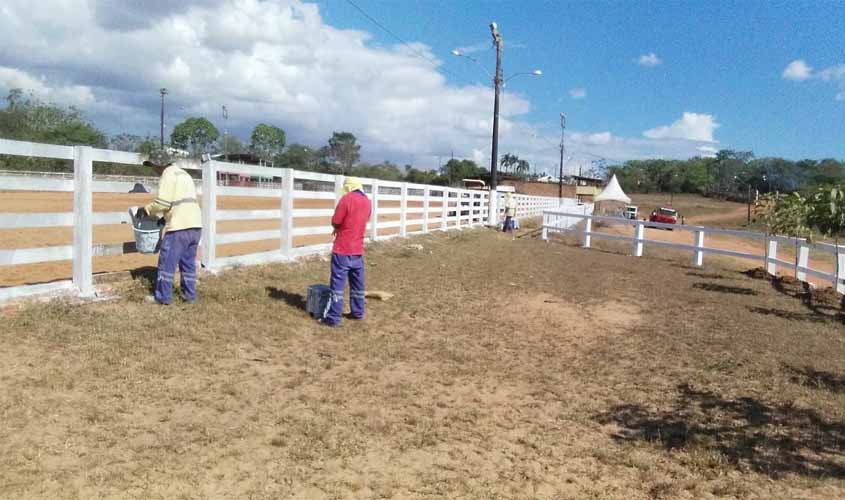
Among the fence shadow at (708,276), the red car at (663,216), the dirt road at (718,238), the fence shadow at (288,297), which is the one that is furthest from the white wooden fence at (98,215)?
the red car at (663,216)

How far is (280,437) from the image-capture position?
3.81 m

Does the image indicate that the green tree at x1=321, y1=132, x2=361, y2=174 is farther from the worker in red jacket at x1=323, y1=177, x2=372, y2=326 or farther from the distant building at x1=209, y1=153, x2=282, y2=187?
the worker in red jacket at x1=323, y1=177, x2=372, y2=326

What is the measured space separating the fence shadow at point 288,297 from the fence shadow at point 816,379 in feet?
17.2

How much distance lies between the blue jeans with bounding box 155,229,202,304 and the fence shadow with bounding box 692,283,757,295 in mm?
9276

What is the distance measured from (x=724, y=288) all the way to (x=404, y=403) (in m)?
9.24

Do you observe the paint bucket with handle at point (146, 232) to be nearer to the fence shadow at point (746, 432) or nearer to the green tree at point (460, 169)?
the fence shadow at point (746, 432)

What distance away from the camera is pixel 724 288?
1167 centimetres

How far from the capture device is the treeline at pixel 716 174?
338ft

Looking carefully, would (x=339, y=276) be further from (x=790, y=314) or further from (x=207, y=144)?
(x=207, y=144)

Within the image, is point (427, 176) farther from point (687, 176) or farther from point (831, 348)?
point (831, 348)

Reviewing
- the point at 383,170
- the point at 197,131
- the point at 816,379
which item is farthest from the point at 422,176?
the point at 816,379

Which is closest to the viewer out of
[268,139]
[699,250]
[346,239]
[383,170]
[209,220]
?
[346,239]

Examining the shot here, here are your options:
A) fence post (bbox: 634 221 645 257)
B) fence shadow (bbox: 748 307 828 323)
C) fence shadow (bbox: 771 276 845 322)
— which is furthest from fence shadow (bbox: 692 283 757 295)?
fence post (bbox: 634 221 645 257)

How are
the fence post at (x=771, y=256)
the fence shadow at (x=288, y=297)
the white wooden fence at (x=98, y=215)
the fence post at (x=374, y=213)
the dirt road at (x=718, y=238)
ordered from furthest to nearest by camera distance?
the dirt road at (x=718, y=238)
the fence post at (x=771, y=256)
the fence post at (x=374, y=213)
the fence shadow at (x=288, y=297)
the white wooden fence at (x=98, y=215)
